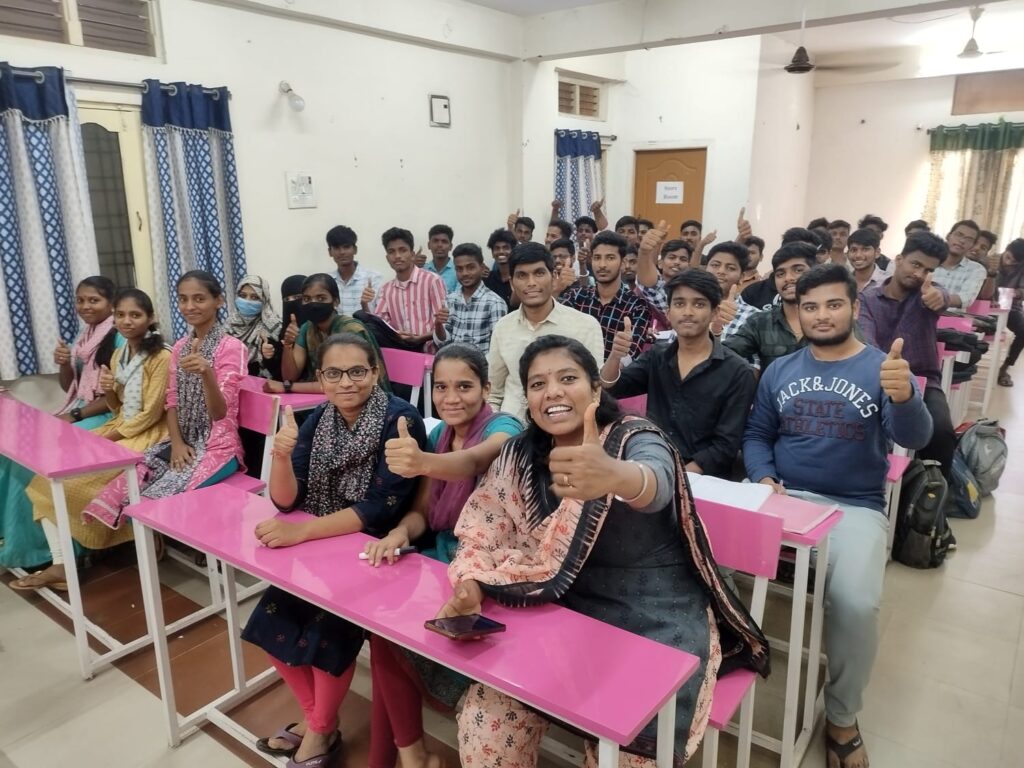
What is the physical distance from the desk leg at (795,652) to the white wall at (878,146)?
9.36 meters

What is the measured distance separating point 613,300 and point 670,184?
17.2ft

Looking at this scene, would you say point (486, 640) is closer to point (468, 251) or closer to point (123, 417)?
point (123, 417)

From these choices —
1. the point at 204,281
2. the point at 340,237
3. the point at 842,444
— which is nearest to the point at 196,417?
the point at 204,281

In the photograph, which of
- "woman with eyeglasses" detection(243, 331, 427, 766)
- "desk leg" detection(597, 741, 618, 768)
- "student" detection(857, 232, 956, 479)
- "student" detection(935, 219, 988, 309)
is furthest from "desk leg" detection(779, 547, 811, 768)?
"student" detection(935, 219, 988, 309)

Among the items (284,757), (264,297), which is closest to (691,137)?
(264,297)

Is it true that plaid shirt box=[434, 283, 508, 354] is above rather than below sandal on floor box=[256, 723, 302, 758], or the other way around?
above

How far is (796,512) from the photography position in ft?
5.77

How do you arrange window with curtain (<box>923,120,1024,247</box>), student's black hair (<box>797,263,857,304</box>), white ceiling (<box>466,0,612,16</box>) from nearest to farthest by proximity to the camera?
student's black hair (<box>797,263,857,304</box>) < white ceiling (<box>466,0,612,16</box>) < window with curtain (<box>923,120,1024,247</box>)

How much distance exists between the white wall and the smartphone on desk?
399 inches

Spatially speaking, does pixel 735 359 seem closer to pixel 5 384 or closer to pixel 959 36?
pixel 5 384

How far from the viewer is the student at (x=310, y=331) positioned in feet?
11.2

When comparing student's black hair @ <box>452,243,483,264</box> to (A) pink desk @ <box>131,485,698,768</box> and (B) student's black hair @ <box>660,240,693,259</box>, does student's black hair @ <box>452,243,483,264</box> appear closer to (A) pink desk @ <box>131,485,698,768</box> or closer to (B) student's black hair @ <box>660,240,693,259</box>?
(B) student's black hair @ <box>660,240,693,259</box>

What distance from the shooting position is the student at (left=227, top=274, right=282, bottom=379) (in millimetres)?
3723

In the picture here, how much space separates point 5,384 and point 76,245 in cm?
84
